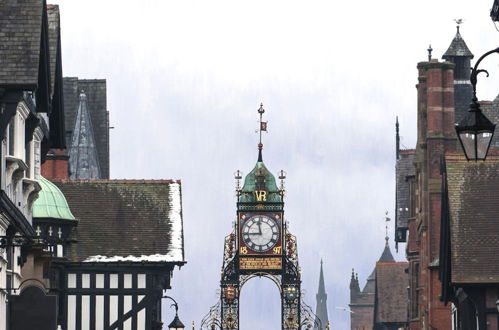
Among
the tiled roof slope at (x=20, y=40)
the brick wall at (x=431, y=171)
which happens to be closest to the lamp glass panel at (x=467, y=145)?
the tiled roof slope at (x=20, y=40)

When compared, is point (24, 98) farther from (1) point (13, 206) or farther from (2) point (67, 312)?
(2) point (67, 312)

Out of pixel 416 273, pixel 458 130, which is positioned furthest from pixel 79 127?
pixel 458 130

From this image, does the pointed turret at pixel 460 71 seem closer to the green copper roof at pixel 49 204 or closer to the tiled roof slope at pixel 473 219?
the tiled roof slope at pixel 473 219

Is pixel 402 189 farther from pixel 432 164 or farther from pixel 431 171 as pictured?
pixel 431 171

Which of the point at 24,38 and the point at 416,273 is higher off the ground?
the point at 24,38

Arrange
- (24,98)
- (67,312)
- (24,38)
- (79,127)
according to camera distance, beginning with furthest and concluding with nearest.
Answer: (79,127) → (67,312) → (24,98) → (24,38)

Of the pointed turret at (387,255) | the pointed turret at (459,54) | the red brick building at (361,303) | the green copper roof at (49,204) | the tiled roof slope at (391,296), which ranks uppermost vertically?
the pointed turret at (459,54)

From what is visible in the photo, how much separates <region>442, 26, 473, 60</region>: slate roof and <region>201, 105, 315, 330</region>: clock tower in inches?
518

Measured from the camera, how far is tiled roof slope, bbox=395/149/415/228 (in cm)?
8831

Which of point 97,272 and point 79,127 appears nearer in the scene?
point 97,272

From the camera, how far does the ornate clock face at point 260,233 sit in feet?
289

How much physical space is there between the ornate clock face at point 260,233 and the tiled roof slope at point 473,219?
30584 mm

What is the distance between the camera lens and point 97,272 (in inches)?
2389

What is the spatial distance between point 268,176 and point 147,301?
3062cm
